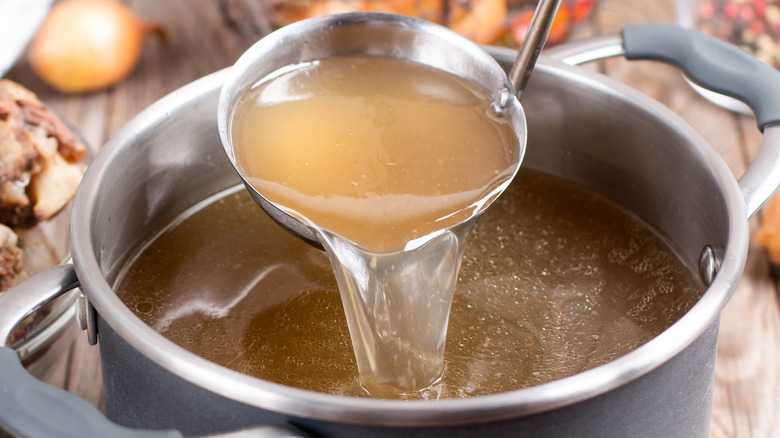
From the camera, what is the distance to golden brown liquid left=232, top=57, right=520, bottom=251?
90cm

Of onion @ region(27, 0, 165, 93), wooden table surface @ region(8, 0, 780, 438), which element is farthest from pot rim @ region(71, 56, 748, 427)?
onion @ region(27, 0, 165, 93)

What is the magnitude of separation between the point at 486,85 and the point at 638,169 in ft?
0.75

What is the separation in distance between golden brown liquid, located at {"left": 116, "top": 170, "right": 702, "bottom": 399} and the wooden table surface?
27 centimetres

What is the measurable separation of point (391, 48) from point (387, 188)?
10.9 inches

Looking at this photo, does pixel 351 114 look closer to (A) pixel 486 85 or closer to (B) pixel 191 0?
(A) pixel 486 85

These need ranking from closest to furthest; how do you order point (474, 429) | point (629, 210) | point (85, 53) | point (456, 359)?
point (474, 429), point (456, 359), point (629, 210), point (85, 53)

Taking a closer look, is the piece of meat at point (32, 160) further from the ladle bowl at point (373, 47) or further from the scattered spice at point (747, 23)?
the scattered spice at point (747, 23)

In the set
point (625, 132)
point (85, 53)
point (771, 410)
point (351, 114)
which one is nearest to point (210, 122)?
point (351, 114)

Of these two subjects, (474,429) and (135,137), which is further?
(135,137)

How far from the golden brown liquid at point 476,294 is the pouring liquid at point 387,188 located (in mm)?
53

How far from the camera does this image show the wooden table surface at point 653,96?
4.04ft

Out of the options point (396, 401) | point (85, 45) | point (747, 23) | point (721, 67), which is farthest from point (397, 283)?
point (747, 23)

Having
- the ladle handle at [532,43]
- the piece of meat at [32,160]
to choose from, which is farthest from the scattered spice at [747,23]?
the piece of meat at [32,160]

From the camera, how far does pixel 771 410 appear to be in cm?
121
